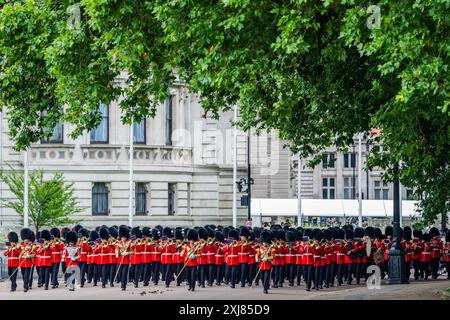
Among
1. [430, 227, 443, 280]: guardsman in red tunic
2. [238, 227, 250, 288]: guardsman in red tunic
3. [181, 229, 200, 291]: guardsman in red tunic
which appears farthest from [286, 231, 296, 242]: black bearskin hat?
[430, 227, 443, 280]: guardsman in red tunic

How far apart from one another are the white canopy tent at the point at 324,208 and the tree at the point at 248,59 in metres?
39.3

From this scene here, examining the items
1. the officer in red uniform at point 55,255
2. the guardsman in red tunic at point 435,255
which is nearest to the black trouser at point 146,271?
the officer in red uniform at point 55,255

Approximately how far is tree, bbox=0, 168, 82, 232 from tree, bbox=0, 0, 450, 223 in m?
19.8

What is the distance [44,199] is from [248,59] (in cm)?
→ 2677

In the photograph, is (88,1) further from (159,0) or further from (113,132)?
(113,132)

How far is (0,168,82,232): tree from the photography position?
52531 mm

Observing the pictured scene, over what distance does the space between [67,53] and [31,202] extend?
2468 centimetres

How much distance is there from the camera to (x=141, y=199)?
2367 inches

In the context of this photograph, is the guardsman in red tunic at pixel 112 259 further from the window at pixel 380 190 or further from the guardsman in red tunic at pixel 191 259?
the window at pixel 380 190

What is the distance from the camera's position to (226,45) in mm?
27516

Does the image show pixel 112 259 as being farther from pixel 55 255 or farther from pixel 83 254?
pixel 55 255

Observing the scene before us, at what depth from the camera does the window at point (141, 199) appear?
5988 cm
